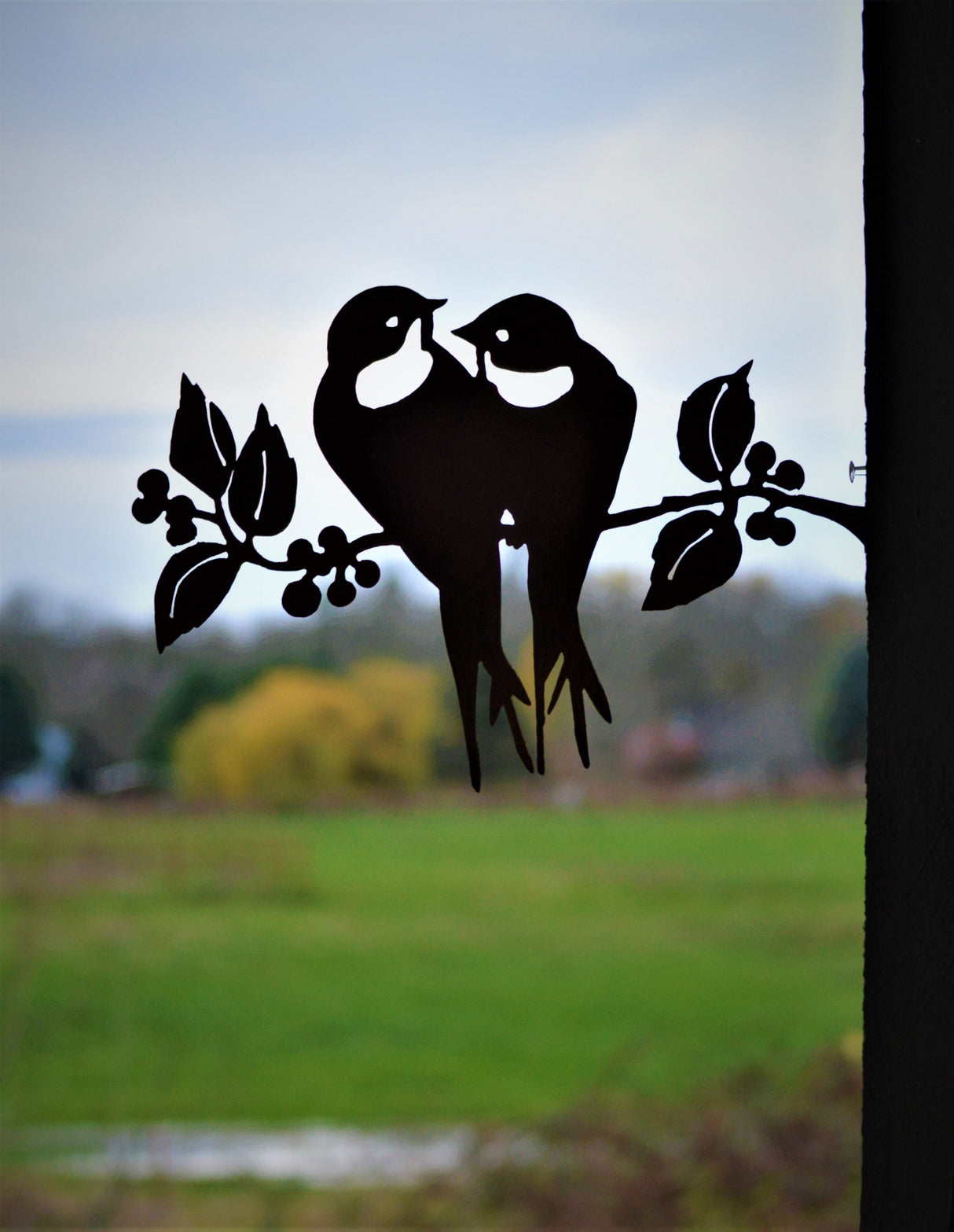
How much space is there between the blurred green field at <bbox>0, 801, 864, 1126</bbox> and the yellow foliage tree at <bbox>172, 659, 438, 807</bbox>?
0.16 metres

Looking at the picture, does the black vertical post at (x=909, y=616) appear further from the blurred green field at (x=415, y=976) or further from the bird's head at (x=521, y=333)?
the blurred green field at (x=415, y=976)

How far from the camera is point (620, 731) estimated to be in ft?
4.79

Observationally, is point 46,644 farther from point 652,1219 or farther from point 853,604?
point 652,1219

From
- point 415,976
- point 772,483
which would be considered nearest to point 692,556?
point 772,483

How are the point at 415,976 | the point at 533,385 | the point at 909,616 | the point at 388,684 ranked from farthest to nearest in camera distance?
the point at 415,976, the point at 388,684, the point at 533,385, the point at 909,616

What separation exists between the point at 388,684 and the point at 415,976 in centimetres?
49

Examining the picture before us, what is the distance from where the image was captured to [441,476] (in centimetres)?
33

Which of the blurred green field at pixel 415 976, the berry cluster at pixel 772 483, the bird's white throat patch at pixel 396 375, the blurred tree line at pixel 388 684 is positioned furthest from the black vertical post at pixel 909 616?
the blurred green field at pixel 415 976

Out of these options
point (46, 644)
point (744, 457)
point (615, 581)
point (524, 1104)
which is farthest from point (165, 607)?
point (524, 1104)

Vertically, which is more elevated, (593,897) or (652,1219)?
(593,897)

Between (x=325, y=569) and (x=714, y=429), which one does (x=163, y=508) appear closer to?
(x=325, y=569)

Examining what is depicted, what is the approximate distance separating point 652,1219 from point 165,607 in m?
1.50

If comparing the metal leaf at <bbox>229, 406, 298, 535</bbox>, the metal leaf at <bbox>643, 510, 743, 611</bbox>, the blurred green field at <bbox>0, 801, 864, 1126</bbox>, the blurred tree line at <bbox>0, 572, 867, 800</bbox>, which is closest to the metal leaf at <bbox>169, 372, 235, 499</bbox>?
the metal leaf at <bbox>229, 406, 298, 535</bbox>

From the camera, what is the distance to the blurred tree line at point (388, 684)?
4.58 ft
